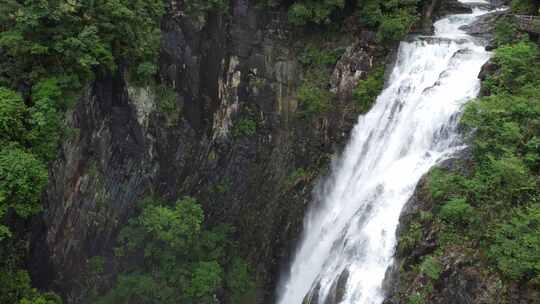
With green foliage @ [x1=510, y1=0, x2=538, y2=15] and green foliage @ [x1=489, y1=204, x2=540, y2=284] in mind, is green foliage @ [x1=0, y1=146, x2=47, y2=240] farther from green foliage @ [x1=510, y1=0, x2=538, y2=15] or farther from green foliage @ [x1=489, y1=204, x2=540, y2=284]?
green foliage @ [x1=510, y1=0, x2=538, y2=15]

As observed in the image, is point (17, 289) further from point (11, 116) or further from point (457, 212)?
point (457, 212)

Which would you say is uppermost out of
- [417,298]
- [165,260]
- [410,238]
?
[410,238]

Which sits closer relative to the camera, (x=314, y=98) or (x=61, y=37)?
(x=61, y=37)

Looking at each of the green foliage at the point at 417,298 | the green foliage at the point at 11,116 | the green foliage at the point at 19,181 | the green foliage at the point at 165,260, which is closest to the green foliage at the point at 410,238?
the green foliage at the point at 417,298

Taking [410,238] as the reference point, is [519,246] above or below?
above

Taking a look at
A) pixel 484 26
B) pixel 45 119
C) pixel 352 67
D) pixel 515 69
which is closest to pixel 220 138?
pixel 352 67

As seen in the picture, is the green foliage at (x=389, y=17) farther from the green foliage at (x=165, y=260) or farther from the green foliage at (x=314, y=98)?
the green foliage at (x=165, y=260)
